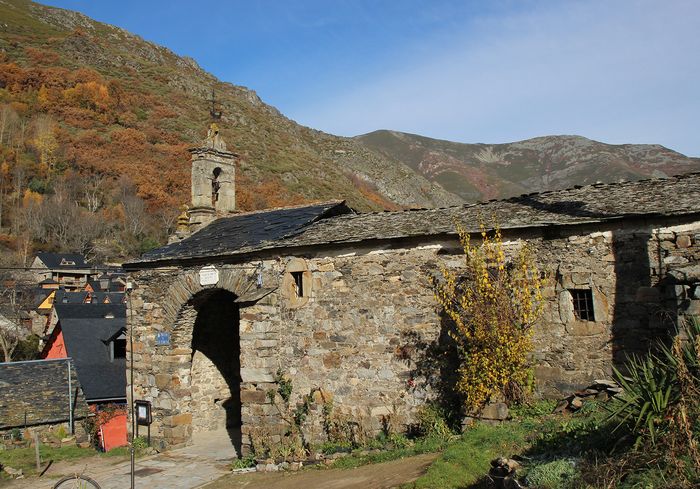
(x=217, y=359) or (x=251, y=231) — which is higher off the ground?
(x=251, y=231)

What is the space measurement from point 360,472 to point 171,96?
7381 centimetres

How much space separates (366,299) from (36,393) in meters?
13.1

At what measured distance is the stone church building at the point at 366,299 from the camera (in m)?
9.30

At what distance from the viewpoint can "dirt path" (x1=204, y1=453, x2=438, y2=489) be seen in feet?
25.5

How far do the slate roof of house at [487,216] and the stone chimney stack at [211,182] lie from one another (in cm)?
219

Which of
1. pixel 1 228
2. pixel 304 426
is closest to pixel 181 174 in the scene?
pixel 1 228

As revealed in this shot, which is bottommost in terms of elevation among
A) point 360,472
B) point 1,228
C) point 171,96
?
point 360,472

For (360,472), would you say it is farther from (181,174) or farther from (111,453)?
(181,174)

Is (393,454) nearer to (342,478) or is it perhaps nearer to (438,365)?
(342,478)

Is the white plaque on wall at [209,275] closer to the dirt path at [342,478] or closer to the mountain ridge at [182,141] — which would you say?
the dirt path at [342,478]

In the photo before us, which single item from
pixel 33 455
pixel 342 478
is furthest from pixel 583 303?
pixel 33 455

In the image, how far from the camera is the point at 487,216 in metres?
10.9

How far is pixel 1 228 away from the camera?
176 feet

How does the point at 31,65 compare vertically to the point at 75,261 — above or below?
above
